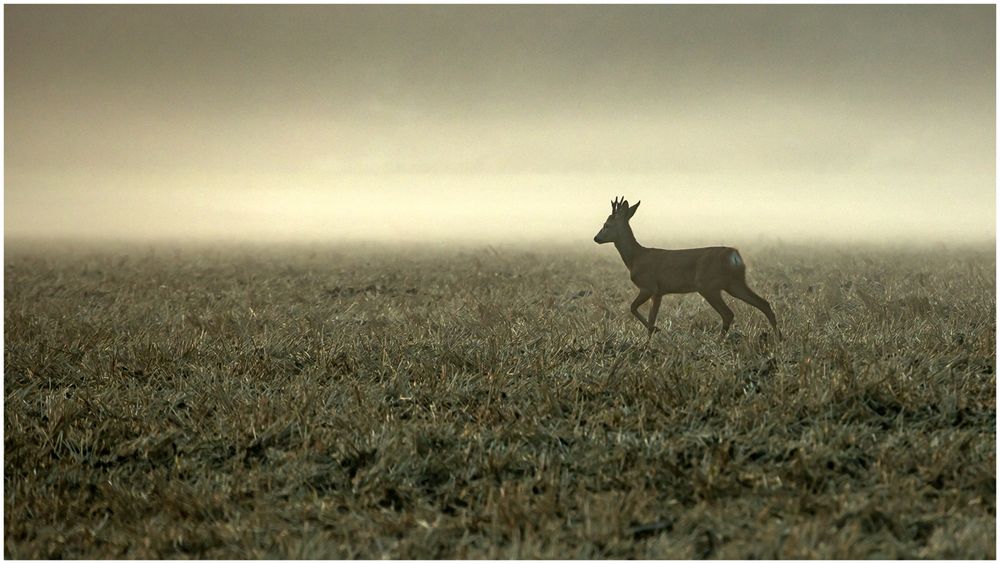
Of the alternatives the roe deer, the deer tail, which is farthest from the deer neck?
the deer tail

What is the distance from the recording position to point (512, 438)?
19.0 ft

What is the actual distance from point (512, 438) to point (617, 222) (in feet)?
9.51

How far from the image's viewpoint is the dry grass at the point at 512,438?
4.66m

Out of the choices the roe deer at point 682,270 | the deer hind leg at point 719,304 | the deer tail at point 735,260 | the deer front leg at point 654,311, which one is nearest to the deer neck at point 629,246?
the roe deer at point 682,270

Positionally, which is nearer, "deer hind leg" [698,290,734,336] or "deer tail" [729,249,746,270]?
"deer tail" [729,249,746,270]

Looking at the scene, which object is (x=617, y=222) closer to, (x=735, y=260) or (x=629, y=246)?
(x=629, y=246)

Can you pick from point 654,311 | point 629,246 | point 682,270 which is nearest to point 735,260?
point 682,270

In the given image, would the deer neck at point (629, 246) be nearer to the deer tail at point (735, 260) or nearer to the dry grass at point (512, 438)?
the dry grass at point (512, 438)

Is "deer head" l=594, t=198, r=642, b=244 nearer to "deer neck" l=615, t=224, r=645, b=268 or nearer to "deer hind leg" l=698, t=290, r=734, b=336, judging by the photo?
"deer neck" l=615, t=224, r=645, b=268

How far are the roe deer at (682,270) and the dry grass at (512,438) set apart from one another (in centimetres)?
39

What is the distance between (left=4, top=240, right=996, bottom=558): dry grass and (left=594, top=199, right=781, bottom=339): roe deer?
39cm

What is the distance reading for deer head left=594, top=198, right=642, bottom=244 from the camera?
26.4ft

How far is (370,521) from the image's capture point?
4.88 metres

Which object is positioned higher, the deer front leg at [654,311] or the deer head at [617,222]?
the deer head at [617,222]
